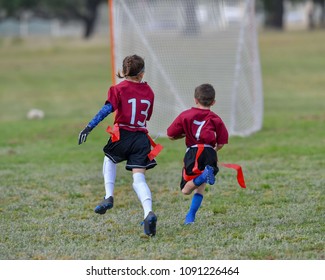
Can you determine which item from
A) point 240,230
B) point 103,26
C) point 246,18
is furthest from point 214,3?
point 103,26

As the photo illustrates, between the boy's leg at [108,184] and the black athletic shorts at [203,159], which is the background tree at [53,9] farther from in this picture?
the black athletic shorts at [203,159]

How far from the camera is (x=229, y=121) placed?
14.9m

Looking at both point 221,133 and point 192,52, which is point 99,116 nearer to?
point 221,133

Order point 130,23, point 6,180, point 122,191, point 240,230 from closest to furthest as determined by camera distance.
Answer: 1. point 240,230
2. point 122,191
3. point 6,180
4. point 130,23

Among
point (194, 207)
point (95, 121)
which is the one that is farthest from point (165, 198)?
point (95, 121)

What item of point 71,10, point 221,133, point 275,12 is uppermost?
point 221,133

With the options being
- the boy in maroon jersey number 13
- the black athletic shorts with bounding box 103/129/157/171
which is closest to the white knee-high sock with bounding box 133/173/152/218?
the boy in maroon jersey number 13

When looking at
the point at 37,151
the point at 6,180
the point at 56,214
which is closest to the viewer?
the point at 56,214

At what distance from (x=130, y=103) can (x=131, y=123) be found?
18 cm

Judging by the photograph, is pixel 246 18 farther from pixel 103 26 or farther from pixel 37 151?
pixel 103 26

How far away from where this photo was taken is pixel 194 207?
24.5ft

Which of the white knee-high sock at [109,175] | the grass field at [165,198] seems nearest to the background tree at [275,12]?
the grass field at [165,198]

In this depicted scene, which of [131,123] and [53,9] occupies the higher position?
[131,123]
